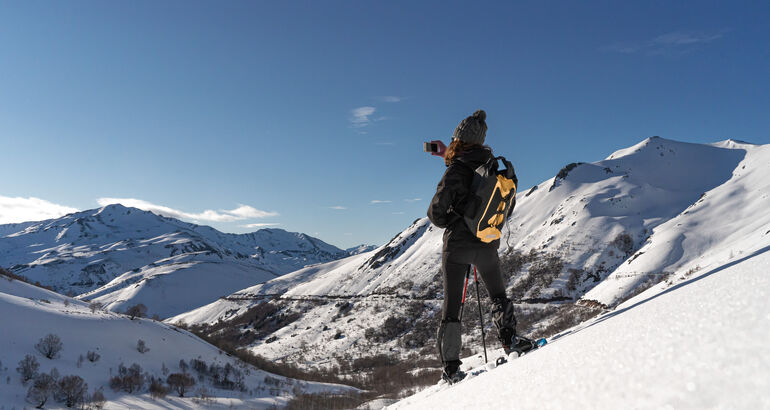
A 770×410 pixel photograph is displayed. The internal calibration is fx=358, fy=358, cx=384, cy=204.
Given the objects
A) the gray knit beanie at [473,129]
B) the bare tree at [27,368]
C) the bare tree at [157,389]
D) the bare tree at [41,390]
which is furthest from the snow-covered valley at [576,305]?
the gray knit beanie at [473,129]

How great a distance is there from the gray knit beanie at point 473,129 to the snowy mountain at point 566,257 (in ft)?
49.6

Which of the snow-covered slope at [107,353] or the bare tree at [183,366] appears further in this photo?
the bare tree at [183,366]

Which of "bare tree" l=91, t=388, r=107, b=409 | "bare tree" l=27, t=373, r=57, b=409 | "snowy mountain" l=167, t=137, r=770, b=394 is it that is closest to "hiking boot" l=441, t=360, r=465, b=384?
"bare tree" l=91, t=388, r=107, b=409

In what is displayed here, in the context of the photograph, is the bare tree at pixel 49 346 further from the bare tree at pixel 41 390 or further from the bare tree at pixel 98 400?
the bare tree at pixel 98 400

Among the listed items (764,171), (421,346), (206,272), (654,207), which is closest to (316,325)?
(421,346)

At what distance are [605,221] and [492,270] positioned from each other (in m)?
43.6

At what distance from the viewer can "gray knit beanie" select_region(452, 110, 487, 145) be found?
371cm

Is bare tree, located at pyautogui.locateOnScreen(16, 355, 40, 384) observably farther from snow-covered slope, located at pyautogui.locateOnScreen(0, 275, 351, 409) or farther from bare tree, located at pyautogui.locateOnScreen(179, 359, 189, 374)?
bare tree, located at pyautogui.locateOnScreen(179, 359, 189, 374)

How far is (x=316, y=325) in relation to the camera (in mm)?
42062

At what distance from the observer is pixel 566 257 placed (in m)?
36.4

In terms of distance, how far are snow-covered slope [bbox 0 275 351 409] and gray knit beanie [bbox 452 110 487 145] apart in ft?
24.7

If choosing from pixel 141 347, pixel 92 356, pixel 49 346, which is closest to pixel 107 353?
pixel 92 356

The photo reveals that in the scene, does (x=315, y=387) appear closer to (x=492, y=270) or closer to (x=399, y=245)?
(x=492, y=270)

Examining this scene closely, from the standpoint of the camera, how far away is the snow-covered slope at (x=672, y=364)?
92cm
